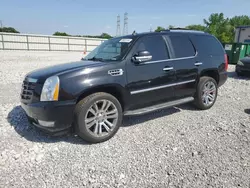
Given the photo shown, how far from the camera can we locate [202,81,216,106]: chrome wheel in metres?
4.82

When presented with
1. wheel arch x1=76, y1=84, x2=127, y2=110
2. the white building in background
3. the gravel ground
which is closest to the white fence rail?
the white building in background

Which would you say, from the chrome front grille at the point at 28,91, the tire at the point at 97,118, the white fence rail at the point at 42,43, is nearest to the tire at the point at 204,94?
the tire at the point at 97,118

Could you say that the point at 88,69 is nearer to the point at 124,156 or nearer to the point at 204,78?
the point at 124,156

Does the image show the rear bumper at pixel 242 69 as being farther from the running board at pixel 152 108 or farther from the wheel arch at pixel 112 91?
the wheel arch at pixel 112 91

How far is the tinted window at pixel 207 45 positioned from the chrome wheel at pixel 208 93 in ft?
2.53

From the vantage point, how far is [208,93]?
4.91 metres

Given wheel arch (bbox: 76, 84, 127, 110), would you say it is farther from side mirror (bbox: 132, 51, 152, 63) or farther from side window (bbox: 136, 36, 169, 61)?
side window (bbox: 136, 36, 169, 61)

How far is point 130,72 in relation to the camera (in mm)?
3543

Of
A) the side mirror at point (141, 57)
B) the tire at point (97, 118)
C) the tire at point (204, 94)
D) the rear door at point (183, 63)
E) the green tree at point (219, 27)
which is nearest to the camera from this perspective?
the tire at point (97, 118)

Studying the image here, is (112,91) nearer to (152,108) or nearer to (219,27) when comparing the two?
(152,108)

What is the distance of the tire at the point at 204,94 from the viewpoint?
15.3 ft

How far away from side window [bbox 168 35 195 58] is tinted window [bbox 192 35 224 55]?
9.0 inches

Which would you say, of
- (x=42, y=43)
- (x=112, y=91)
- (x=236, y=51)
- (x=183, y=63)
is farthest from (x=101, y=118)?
(x=42, y=43)

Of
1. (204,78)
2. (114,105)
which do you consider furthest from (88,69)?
(204,78)
